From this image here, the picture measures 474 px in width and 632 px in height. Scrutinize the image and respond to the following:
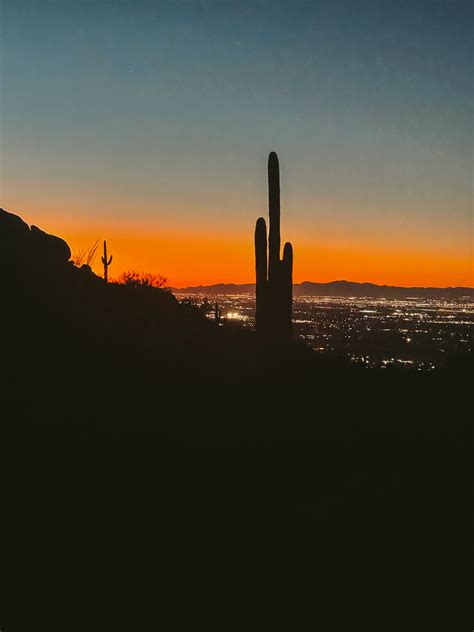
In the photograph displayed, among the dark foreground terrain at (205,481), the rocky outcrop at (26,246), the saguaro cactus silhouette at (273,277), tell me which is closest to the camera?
the dark foreground terrain at (205,481)

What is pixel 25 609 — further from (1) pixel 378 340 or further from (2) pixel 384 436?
(1) pixel 378 340

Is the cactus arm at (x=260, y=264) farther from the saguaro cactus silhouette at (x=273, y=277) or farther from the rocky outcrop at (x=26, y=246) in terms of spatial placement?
the rocky outcrop at (x=26, y=246)

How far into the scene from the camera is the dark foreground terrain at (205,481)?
23.4 ft

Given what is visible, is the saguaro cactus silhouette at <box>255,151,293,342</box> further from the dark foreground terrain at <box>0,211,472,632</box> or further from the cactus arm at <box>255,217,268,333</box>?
the dark foreground terrain at <box>0,211,472,632</box>

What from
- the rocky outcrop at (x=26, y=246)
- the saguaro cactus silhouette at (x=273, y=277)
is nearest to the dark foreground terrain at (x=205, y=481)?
the rocky outcrop at (x=26, y=246)

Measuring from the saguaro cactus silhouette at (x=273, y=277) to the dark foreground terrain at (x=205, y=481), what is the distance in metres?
1.42

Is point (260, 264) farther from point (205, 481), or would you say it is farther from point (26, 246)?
point (205, 481)

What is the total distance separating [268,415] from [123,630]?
7137 millimetres

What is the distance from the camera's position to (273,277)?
19.0 meters

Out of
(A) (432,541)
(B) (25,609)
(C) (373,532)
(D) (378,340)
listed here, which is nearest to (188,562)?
(B) (25,609)

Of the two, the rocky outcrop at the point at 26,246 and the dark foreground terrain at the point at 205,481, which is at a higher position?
the rocky outcrop at the point at 26,246

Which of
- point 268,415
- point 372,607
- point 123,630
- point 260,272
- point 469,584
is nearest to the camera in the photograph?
point 123,630

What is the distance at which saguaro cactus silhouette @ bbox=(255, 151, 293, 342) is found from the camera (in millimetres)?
18812

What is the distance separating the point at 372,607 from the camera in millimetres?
7027
